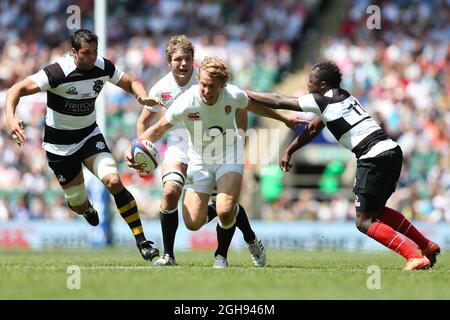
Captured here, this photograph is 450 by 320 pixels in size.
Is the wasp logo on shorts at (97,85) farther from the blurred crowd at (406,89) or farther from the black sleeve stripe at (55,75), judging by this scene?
the blurred crowd at (406,89)

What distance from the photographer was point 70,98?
12.5 m

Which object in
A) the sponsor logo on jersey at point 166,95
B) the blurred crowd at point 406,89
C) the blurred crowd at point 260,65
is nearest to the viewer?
the sponsor logo on jersey at point 166,95

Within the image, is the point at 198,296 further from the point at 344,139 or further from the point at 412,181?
the point at 412,181

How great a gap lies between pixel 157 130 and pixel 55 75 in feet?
4.72

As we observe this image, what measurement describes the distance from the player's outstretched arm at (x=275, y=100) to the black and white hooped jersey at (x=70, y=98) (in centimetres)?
197

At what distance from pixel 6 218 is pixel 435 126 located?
9.86 metres

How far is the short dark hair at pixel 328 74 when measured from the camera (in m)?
11.5

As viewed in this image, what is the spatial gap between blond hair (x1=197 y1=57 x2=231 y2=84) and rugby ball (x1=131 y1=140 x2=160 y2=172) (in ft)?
4.03

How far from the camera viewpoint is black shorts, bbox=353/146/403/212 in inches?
449

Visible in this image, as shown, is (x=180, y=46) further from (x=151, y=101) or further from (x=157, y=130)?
(x=157, y=130)

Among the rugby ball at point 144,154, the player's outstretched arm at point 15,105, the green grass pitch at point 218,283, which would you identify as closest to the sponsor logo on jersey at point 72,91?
the player's outstretched arm at point 15,105

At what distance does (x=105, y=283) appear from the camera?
971cm


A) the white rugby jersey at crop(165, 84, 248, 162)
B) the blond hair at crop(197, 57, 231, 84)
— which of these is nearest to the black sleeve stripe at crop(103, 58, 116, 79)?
the white rugby jersey at crop(165, 84, 248, 162)

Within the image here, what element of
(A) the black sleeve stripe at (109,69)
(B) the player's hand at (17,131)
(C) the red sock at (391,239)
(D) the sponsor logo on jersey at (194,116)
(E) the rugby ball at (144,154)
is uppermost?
(A) the black sleeve stripe at (109,69)
